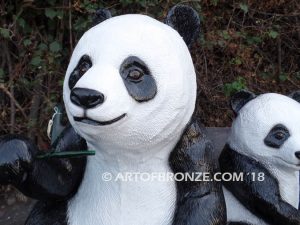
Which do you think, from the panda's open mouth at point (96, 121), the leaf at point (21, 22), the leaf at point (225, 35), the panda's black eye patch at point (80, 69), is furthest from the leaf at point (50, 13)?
the panda's open mouth at point (96, 121)

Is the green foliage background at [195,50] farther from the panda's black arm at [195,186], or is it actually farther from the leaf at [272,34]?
the panda's black arm at [195,186]

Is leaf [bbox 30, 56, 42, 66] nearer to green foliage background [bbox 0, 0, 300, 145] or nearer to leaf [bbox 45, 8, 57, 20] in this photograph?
green foliage background [bbox 0, 0, 300, 145]

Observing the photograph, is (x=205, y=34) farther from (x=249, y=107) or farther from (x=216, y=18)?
(x=249, y=107)

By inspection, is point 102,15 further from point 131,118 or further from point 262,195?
point 262,195

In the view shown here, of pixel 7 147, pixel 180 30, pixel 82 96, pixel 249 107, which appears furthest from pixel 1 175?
pixel 249 107

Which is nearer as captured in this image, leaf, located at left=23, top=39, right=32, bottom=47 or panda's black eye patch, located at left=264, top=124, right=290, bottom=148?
panda's black eye patch, located at left=264, top=124, right=290, bottom=148

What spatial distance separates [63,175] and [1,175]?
0.16 m

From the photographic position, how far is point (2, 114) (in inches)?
99.7

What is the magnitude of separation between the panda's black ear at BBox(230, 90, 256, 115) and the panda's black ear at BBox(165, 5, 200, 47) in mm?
281

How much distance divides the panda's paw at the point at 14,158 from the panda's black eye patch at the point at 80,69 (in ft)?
0.60

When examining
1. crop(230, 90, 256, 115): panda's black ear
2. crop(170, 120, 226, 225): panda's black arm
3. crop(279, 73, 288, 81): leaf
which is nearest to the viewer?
crop(170, 120, 226, 225): panda's black arm

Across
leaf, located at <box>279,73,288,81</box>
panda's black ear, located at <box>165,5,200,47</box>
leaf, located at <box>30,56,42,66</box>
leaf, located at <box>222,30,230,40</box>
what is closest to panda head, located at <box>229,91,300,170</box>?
panda's black ear, located at <box>165,5,200,47</box>

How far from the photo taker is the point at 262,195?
131 centimetres

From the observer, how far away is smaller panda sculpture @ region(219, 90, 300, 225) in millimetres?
1311
